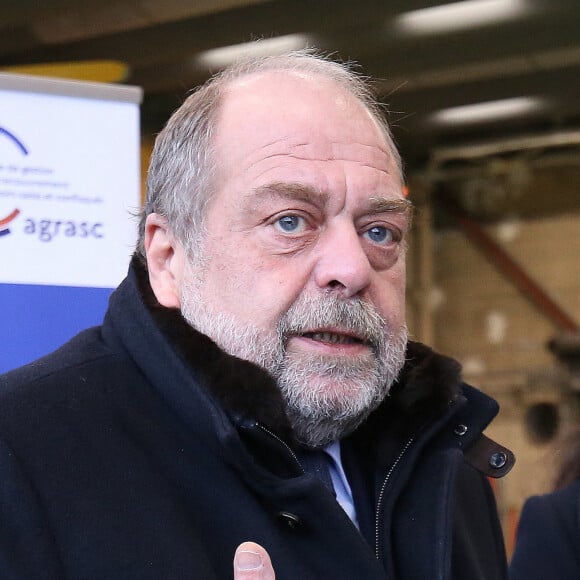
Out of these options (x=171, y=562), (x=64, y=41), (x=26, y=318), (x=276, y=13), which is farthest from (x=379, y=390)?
(x=64, y=41)

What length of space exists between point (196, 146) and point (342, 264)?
337mm

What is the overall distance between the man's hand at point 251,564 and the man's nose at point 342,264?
1.51 feet

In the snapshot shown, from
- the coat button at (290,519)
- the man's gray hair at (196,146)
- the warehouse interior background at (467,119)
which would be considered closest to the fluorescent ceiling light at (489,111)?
the warehouse interior background at (467,119)

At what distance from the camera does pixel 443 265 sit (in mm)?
13102

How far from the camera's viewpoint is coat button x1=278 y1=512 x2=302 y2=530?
5.05ft

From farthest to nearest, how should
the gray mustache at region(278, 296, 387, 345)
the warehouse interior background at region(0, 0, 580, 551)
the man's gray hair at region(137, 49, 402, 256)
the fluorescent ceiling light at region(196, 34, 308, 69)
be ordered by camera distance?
1. the fluorescent ceiling light at region(196, 34, 308, 69)
2. the warehouse interior background at region(0, 0, 580, 551)
3. the man's gray hair at region(137, 49, 402, 256)
4. the gray mustache at region(278, 296, 387, 345)

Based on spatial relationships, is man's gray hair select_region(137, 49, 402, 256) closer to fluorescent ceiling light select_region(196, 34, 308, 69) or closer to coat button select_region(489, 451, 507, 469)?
coat button select_region(489, 451, 507, 469)

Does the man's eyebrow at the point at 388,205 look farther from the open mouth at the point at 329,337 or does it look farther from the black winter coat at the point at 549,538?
the black winter coat at the point at 549,538

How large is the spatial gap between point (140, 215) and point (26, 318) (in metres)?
0.41

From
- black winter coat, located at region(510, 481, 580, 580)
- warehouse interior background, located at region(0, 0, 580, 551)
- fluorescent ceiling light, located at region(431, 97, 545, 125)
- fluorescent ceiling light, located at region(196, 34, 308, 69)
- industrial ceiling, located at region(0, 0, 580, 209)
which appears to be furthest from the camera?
fluorescent ceiling light, located at region(431, 97, 545, 125)

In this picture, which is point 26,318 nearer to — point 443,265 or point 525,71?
point 525,71

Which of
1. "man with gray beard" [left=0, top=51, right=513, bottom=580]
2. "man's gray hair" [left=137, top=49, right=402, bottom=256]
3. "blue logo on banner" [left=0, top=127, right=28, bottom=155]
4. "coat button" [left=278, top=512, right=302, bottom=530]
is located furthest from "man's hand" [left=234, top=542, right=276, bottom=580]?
"blue logo on banner" [left=0, top=127, right=28, bottom=155]

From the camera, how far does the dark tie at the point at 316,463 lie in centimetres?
175

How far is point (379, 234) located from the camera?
5.89ft
